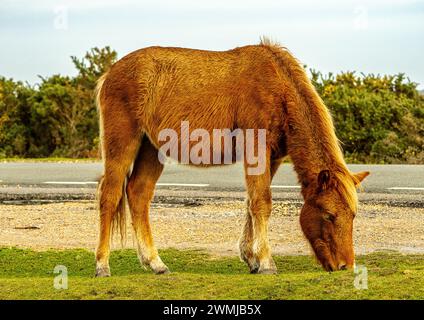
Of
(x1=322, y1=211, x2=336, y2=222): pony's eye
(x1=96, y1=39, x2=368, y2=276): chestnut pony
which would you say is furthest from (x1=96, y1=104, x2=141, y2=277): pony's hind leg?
(x1=322, y1=211, x2=336, y2=222): pony's eye

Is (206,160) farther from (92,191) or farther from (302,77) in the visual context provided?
(92,191)

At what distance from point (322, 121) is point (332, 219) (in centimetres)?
104

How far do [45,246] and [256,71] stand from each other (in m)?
3.81

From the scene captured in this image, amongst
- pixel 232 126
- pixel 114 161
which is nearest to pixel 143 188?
pixel 114 161

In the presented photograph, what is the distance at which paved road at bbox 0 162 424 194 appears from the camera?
56.3ft

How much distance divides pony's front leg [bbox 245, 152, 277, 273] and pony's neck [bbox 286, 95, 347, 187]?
1.16ft

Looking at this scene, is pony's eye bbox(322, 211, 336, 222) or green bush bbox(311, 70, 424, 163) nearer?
pony's eye bbox(322, 211, 336, 222)

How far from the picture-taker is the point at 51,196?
1619cm

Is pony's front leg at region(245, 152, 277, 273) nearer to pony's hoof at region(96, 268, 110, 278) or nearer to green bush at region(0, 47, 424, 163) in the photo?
pony's hoof at region(96, 268, 110, 278)

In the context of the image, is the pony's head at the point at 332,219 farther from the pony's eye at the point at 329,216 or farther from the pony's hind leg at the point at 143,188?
the pony's hind leg at the point at 143,188

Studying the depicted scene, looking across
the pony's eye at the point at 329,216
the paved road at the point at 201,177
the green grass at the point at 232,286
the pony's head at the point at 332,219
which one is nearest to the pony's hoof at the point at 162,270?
the green grass at the point at 232,286

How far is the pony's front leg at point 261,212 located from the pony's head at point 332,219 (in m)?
0.61

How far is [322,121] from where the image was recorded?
27.9 feet
